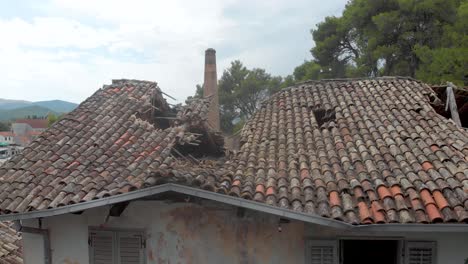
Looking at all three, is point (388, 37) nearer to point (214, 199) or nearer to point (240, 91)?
point (240, 91)

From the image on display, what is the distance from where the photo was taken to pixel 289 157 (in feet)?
21.4

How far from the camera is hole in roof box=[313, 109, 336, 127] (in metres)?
8.35

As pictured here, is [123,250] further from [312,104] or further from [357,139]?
[312,104]

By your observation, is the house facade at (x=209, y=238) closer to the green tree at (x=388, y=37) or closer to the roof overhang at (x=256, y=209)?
the roof overhang at (x=256, y=209)

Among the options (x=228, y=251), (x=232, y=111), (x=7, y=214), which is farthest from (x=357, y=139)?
(x=232, y=111)

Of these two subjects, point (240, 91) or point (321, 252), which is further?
point (240, 91)

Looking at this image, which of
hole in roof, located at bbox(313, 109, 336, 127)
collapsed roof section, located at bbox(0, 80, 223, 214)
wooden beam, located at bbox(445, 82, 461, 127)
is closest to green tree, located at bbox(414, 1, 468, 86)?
wooden beam, located at bbox(445, 82, 461, 127)

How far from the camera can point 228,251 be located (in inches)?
228

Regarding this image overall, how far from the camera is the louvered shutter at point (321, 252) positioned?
5711 mm

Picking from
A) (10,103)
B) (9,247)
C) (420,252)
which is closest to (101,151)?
(9,247)

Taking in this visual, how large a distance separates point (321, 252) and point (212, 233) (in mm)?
1776

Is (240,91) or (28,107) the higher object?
(28,107)

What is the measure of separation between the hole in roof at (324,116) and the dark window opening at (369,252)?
2.73 m

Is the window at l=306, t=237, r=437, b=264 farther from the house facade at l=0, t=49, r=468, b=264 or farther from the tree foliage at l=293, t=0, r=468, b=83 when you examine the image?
the tree foliage at l=293, t=0, r=468, b=83
